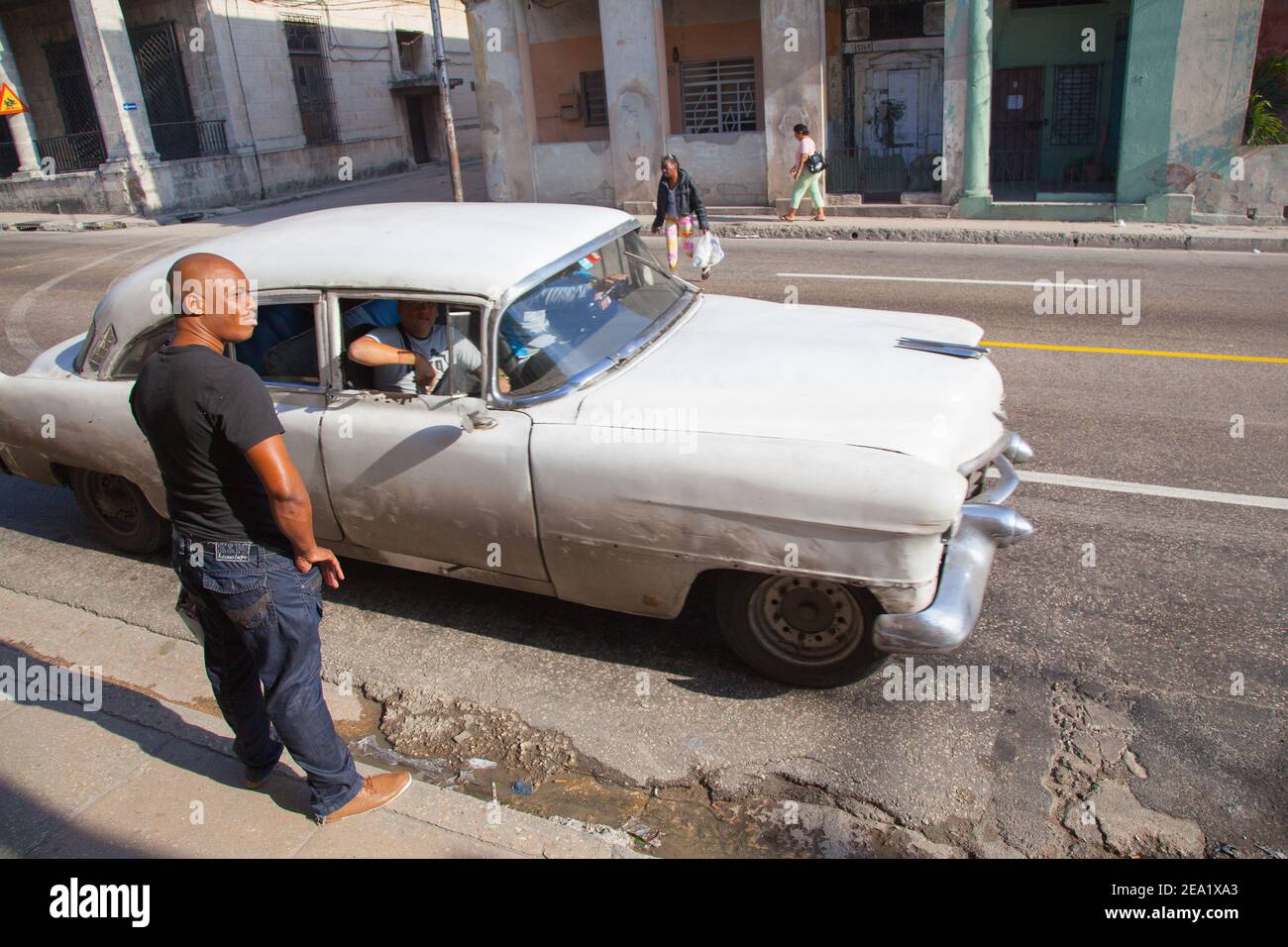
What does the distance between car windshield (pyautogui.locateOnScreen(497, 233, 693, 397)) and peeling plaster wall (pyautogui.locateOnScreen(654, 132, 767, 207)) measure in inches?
575

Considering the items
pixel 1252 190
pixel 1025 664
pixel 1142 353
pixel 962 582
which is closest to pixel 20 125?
pixel 1142 353

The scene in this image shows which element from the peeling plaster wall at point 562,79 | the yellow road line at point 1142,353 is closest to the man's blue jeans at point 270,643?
the yellow road line at point 1142,353

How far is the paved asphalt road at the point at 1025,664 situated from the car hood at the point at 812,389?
7.6 inches

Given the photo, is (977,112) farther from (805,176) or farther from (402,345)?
(402,345)

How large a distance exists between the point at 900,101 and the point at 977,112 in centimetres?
350

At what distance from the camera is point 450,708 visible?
13.0 feet

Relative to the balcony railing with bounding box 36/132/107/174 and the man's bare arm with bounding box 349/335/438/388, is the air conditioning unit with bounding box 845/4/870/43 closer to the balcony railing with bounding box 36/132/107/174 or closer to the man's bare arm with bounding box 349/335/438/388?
the man's bare arm with bounding box 349/335/438/388

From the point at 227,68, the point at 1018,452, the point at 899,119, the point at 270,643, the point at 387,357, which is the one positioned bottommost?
the point at 1018,452

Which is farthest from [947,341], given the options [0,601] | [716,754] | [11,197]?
[11,197]

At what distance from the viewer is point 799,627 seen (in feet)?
12.4

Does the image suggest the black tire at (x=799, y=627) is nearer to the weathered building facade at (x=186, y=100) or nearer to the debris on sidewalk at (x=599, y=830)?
the debris on sidewalk at (x=599, y=830)

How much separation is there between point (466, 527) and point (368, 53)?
30.5 metres

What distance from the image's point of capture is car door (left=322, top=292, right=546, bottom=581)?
12.7 ft
